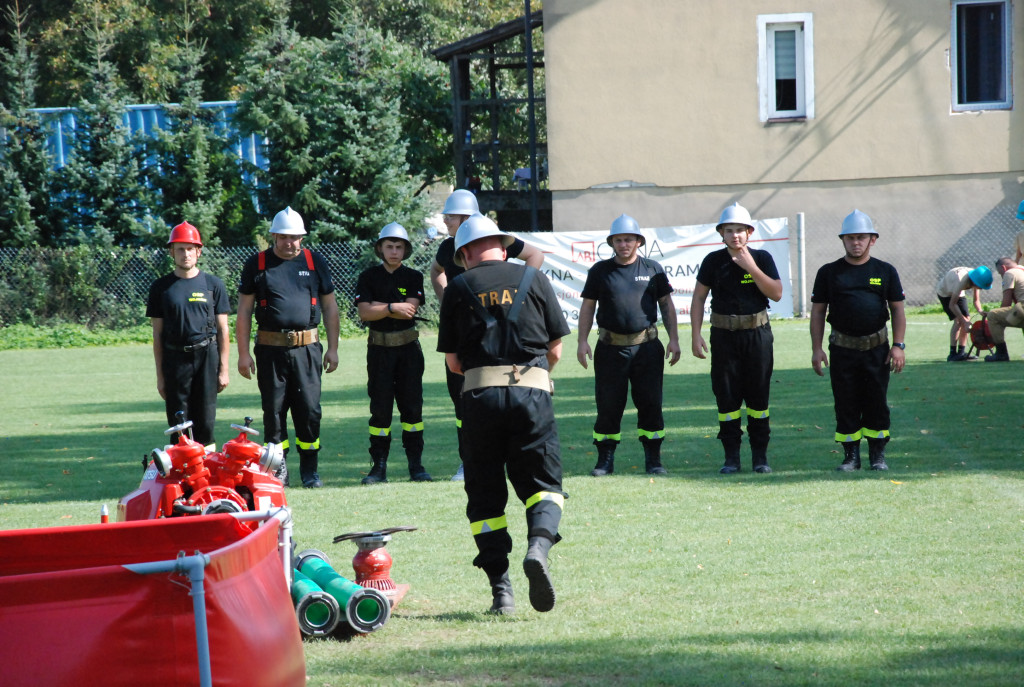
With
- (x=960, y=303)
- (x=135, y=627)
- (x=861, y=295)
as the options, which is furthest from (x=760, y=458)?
(x=960, y=303)

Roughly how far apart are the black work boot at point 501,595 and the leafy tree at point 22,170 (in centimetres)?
2595

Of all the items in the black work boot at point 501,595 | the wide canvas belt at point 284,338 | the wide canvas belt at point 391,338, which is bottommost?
Result: the black work boot at point 501,595

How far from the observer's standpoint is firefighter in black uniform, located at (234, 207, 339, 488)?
9.60 m

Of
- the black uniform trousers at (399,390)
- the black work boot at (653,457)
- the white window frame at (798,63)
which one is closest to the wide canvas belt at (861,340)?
the black work boot at (653,457)

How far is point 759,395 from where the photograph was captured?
968 cm

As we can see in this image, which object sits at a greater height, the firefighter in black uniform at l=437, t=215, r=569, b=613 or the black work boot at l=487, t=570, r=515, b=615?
the firefighter in black uniform at l=437, t=215, r=569, b=613

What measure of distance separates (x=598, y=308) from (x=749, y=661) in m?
5.70

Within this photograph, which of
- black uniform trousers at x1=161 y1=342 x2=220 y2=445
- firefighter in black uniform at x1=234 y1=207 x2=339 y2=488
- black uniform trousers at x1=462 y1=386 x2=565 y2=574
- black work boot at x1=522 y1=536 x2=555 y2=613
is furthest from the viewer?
firefighter in black uniform at x1=234 y1=207 x2=339 y2=488

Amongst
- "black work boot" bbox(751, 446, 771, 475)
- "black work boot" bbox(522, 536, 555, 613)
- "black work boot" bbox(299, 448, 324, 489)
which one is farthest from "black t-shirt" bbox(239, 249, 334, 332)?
"black work boot" bbox(522, 536, 555, 613)

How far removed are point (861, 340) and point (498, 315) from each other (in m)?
4.64

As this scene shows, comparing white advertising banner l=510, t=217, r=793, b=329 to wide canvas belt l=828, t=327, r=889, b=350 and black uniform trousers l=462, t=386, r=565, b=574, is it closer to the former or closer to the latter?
wide canvas belt l=828, t=327, r=889, b=350

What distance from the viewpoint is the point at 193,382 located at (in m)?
9.55

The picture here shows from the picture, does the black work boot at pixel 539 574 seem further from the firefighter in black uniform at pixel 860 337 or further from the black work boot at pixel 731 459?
the firefighter in black uniform at pixel 860 337

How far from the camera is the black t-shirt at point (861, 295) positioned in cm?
937
